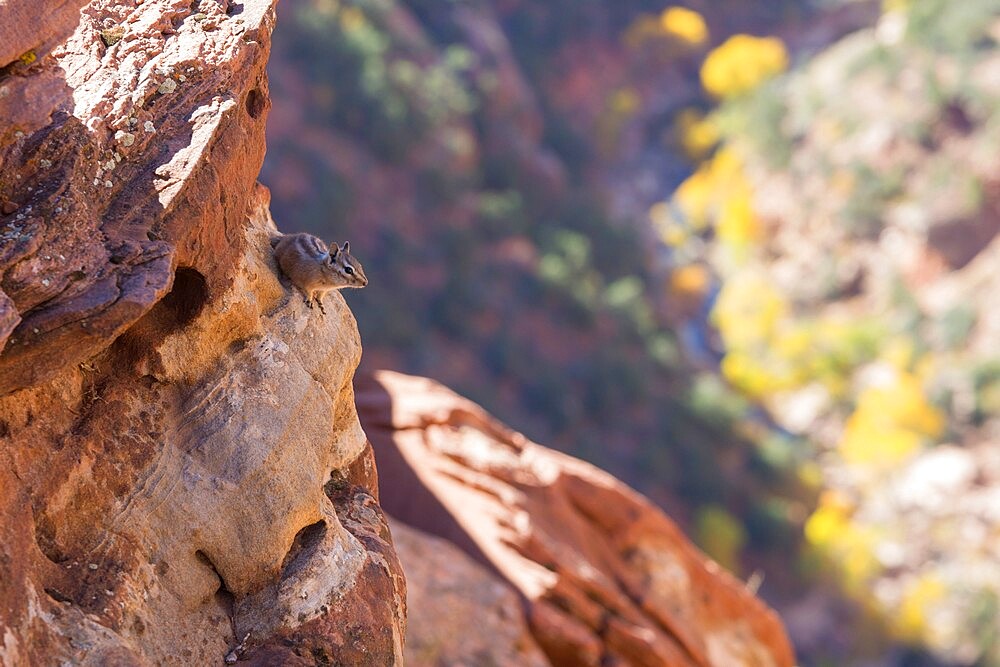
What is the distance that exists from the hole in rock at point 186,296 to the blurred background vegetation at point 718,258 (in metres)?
29.4

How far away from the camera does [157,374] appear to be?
6637 millimetres

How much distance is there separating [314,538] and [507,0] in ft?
223

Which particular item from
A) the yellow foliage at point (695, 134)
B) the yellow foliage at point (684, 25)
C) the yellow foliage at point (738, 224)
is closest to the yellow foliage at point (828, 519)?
the yellow foliage at point (738, 224)

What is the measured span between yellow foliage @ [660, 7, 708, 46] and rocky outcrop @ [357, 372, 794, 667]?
221ft

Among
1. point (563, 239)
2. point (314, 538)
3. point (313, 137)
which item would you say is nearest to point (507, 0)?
point (563, 239)

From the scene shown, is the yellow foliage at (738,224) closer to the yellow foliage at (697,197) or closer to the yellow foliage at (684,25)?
the yellow foliage at (697,197)

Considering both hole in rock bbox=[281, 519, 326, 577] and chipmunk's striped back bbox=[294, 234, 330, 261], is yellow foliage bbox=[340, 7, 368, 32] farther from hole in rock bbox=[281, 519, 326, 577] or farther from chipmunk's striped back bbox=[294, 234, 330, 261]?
hole in rock bbox=[281, 519, 326, 577]

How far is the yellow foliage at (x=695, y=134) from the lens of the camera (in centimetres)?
7125

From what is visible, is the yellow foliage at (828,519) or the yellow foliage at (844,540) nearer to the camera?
the yellow foliage at (844,540)

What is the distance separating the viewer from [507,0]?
70688 millimetres

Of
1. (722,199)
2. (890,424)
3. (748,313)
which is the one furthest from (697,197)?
(890,424)

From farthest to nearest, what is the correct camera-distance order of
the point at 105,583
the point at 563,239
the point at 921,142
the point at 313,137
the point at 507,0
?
the point at 507,0 < the point at 921,142 < the point at 563,239 < the point at 313,137 < the point at 105,583

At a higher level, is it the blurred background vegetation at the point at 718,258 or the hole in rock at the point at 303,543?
the hole in rock at the point at 303,543

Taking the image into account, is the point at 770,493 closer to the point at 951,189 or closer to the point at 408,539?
the point at 951,189
